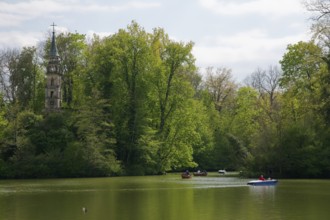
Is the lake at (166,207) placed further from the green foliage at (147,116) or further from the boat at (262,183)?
the green foliage at (147,116)

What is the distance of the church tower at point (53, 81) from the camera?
7640cm

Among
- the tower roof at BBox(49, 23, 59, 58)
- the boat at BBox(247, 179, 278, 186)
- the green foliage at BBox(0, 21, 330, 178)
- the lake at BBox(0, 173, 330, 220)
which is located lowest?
the lake at BBox(0, 173, 330, 220)

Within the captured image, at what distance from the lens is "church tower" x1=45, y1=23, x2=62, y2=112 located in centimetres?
7640

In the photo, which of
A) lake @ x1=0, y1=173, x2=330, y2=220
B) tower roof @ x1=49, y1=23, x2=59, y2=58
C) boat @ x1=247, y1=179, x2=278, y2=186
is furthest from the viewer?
tower roof @ x1=49, y1=23, x2=59, y2=58

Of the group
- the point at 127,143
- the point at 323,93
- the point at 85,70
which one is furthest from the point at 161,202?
the point at 85,70

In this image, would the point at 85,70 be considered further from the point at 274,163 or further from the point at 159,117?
the point at 274,163

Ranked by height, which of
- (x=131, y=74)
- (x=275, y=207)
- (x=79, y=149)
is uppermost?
(x=131, y=74)

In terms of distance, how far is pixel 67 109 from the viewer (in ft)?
236

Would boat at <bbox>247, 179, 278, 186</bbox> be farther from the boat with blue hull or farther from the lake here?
the lake

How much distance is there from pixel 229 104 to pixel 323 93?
172 ft

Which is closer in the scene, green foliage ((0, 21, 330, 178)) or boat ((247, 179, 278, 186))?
boat ((247, 179, 278, 186))

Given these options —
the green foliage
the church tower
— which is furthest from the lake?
the church tower

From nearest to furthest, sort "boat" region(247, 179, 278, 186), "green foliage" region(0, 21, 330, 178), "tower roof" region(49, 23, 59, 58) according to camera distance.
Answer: "boat" region(247, 179, 278, 186)
"green foliage" region(0, 21, 330, 178)
"tower roof" region(49, 23, 59, 58)

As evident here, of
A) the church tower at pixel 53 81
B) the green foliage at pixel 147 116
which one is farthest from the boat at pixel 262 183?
the church tower at pixel 53 81
